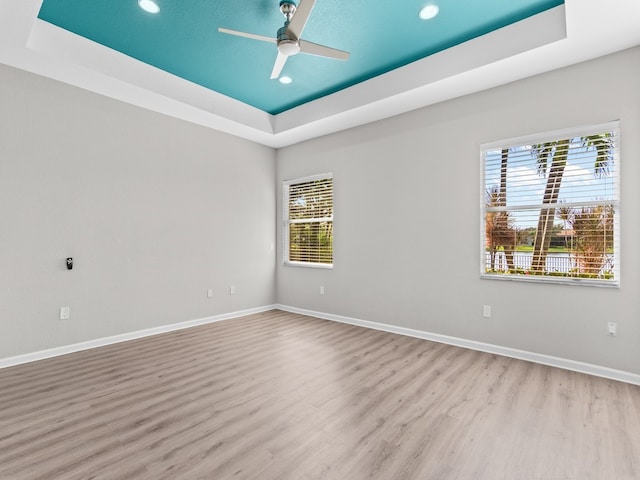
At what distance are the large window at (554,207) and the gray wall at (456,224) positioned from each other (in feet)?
0.31

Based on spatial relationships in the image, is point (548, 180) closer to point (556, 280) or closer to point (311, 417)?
point (556, 280)

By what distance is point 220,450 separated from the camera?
6.14ft

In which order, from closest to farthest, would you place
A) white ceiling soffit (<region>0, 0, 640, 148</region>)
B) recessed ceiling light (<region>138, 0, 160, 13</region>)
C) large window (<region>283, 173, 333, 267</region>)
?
white ceiling soffit (<region>0, 0, 640, 148</region>), recessed ceiling light (<region>138, 0, 160, 13</region>), large window (<region>283, 173, 333, 267</region>)

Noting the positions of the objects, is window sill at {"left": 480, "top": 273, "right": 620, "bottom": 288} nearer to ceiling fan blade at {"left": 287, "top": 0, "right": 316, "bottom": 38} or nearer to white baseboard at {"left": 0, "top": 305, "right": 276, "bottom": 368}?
ceiling fan blade at {"left": 287, "top": 0, "right": 316, "bottom": 38}

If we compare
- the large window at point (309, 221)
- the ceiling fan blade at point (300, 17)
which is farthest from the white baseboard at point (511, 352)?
the ceiling fan blade at point (300, 17)

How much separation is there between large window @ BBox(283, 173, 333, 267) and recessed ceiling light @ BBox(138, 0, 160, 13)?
294 cm

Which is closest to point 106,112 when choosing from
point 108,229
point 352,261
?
point 108,229

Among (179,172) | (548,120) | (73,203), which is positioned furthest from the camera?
(179,172)

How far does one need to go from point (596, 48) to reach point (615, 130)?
73 cm

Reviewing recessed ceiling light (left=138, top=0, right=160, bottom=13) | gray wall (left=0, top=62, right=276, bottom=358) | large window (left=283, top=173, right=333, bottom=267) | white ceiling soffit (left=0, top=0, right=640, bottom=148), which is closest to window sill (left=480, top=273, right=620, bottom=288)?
white ceiling soffit (left=0, top=0, right=640, bottom=148)

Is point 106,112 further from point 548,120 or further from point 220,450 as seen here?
point 548,120

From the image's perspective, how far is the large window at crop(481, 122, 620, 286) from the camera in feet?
9.73

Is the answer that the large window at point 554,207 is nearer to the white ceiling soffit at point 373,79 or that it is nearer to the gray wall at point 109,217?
the white ceiling soffit at point 373,79

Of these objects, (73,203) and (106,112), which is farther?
(106,112)
